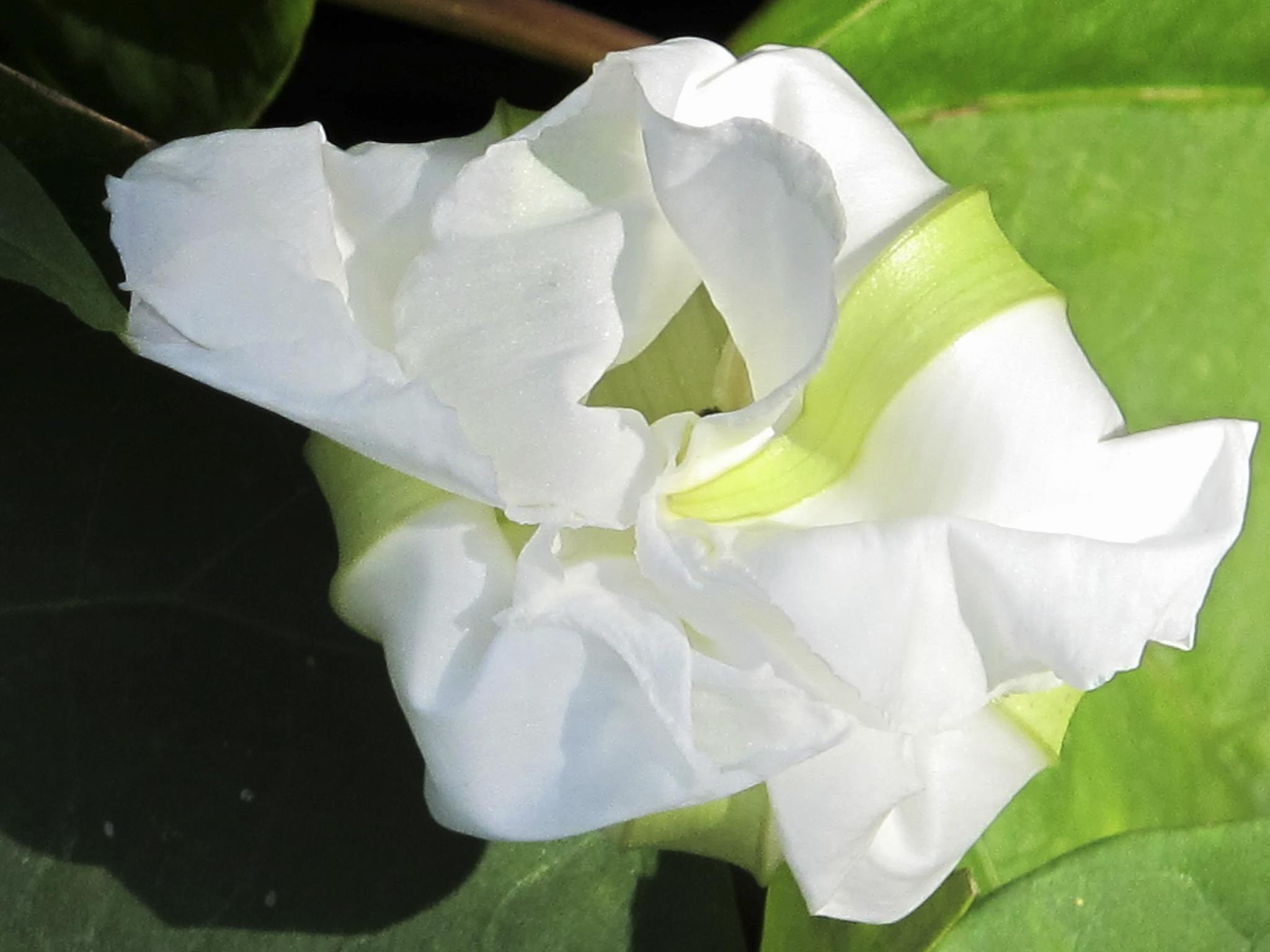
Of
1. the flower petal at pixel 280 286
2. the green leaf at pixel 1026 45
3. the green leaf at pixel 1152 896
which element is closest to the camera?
the flower petal at pixel 280 286

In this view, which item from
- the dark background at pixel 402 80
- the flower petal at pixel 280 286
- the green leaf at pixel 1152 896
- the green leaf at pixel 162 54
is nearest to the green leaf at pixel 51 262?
the flower petal at pixel 280 286

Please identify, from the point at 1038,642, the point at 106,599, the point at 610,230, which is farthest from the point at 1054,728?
the point at 106,599

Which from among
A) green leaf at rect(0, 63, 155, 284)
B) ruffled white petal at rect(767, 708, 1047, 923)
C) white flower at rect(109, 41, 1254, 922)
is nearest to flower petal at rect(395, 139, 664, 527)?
white flower at rect(109, 41, 1254, 922)

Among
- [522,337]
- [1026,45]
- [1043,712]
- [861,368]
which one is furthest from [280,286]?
[1026,45]

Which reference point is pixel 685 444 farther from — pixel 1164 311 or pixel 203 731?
pixel 1164 311

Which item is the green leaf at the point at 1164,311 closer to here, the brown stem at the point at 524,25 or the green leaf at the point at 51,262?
the brown stem at the point at 524,25
